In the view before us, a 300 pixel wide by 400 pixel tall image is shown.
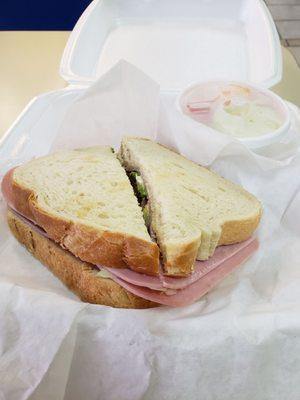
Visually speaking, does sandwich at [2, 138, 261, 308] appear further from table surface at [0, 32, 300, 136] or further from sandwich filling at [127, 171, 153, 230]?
table surface at [0, 32, 300, 136]

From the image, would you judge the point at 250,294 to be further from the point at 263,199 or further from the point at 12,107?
the point at 12,107

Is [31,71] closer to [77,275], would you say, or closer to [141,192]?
[141,192]

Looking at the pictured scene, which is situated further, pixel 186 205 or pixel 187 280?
pixel 186 205

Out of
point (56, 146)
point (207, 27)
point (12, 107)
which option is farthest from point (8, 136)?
point (207, 27)

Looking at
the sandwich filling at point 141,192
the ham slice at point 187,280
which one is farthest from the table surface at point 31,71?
the ham slice at point 187,280

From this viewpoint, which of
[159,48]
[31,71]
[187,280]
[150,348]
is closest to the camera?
[150,348]

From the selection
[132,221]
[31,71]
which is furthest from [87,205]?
[31,71]
